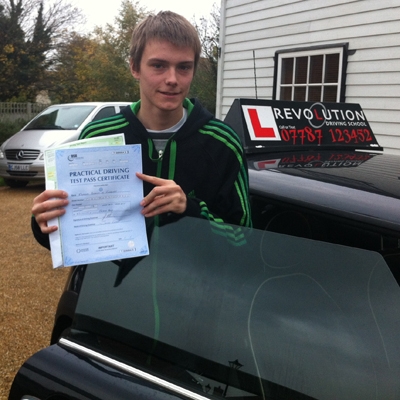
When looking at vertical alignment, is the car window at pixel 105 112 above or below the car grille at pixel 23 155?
above

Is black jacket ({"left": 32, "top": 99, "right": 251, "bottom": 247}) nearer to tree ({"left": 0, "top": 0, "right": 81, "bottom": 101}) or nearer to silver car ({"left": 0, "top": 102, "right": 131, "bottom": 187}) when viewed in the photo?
silver car ({"left": 0, "top": 102, "right": 131, "bottom": 187})

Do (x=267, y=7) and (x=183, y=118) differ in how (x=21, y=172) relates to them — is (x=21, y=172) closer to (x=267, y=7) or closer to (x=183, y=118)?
(x=267, y=7)

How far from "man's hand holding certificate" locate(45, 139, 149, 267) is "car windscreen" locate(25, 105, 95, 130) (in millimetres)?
9557

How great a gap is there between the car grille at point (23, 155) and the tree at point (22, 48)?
8.10 m

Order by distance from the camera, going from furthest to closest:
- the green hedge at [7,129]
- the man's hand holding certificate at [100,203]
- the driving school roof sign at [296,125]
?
the green hedge at [7,129], the driving school roof sign at [296,125], the man's hand holding certificate at [100,203]

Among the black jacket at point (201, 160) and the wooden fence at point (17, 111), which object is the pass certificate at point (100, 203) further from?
the wooden fence at point (17, 111)

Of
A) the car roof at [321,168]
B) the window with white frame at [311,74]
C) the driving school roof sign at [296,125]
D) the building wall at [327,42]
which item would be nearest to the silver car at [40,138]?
the building wall at [327,42]

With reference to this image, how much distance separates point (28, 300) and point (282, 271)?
386cm

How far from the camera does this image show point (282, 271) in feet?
4.91

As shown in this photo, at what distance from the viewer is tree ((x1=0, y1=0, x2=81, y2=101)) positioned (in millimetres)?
18125

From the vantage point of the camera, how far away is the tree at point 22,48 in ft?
59.5

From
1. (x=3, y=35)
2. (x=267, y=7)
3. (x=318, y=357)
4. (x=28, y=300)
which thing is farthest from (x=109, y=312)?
(x=3, y=35)

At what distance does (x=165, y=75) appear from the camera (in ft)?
5.49

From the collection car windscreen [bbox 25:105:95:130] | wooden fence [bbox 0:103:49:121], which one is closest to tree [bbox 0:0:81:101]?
wooden fence [bbox 0:103:49:121]
